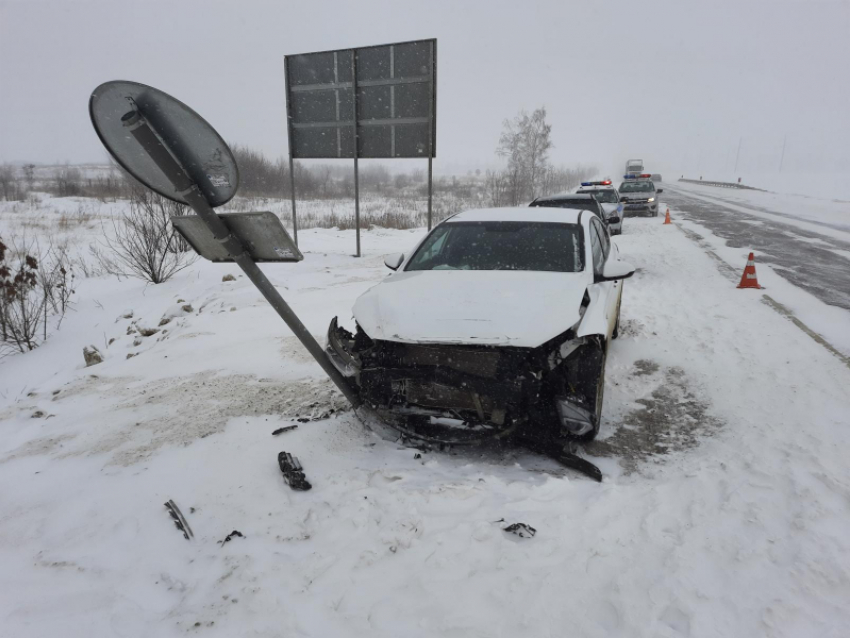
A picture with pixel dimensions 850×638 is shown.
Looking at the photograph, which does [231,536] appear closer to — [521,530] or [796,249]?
[521,530]

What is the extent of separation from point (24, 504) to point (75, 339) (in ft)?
19.0

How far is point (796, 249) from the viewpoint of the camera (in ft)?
40.4

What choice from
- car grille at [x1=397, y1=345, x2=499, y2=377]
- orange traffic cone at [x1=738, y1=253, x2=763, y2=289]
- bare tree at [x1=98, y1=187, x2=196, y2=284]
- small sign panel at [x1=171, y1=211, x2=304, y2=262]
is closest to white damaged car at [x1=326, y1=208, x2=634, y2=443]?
car grille at [x1=397, y1=345, x2=499, y2=377]

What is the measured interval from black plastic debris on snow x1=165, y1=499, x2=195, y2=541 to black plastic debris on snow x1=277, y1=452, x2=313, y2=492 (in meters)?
0.60

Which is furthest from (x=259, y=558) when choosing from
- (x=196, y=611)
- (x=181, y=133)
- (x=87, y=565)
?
(x=181, y=133)

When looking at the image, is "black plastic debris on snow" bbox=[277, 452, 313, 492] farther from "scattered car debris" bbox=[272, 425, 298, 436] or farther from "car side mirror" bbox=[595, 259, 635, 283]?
"car side mirror" bbox=[595, 259, 635, 283]

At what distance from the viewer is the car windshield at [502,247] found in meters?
4.37

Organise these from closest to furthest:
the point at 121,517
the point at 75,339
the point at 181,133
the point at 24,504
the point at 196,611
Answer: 1. the point at 196,611
2. the point at 181,133
3. the point at 121,517
4. the point at 24,504
5. the point at 75,339

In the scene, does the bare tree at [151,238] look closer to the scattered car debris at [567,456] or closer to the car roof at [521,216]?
the car roof at [521,216]

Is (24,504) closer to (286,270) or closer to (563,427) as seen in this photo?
(563,427)

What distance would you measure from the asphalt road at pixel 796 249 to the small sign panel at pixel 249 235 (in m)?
7.86

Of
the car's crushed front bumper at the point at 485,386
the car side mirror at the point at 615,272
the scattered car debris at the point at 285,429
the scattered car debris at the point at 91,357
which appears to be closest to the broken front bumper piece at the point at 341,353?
the car's crushed front bumper at the point at 485,386

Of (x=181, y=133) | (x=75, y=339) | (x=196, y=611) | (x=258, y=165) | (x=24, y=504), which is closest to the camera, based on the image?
(x=196, y=611)

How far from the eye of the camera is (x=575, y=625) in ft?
6.91
